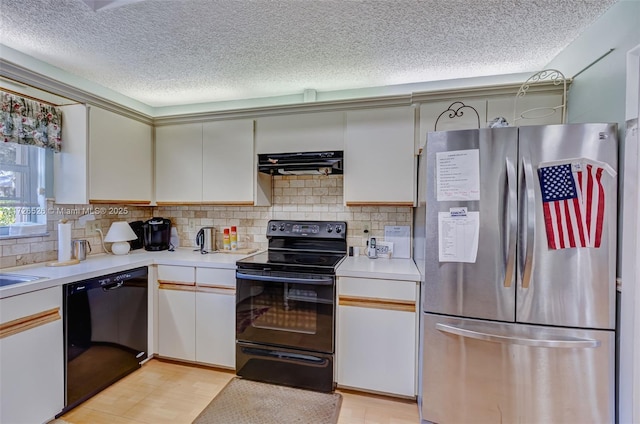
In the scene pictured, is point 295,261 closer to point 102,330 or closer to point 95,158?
point 102,330

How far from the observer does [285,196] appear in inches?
110

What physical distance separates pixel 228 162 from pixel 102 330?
1592 mm

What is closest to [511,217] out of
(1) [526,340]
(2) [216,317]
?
(1) [526,340]

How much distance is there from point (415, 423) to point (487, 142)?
1773 millimetres

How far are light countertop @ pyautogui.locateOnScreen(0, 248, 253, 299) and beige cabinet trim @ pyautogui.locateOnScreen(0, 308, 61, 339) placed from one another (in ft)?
0.50

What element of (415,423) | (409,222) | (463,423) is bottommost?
(415,423)

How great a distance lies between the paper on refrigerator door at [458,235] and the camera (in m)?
1.58

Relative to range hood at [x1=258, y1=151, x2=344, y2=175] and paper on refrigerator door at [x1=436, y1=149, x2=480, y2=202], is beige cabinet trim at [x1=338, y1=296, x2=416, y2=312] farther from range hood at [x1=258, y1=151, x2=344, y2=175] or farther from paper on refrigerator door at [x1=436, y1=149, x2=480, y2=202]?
range hood at [x1=258, y1=151, x2=344, y2=175]

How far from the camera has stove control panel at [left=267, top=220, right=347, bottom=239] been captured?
260cm

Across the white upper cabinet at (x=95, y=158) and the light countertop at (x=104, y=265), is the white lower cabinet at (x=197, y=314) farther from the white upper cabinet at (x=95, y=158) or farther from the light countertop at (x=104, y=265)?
the white upper cabinet at (x=95, y=158)

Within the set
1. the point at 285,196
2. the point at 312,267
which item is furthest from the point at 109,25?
the point at 312,267

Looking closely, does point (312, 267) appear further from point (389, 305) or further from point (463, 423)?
point (463, 423)

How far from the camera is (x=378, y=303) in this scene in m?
1.97

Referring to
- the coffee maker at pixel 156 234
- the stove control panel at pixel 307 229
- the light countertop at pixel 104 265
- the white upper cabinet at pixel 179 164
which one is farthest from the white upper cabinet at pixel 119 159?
the stove control panel at pixel 307 229
